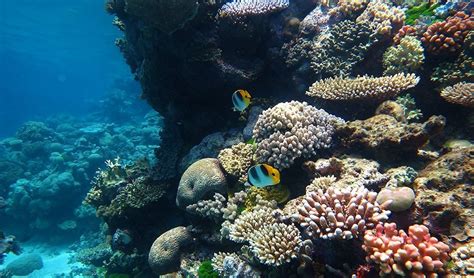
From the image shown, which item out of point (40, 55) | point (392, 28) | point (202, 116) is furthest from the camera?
point (40, 55)

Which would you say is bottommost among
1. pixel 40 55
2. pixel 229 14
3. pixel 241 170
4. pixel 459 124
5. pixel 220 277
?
pixel 220 277

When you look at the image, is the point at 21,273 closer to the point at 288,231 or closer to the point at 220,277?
the point at 220,277

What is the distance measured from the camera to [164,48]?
22.4ft

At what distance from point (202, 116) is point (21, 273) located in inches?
451

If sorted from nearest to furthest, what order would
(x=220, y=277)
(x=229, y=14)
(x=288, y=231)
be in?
(x=288, y=231) < (x=220, y=277) < (x=229, y=14)

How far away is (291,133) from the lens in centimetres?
477

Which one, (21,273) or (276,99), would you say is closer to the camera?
(276,99)

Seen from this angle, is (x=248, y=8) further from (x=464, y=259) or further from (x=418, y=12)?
(x=464, y=259)

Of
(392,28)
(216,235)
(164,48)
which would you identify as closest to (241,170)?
(216,235)

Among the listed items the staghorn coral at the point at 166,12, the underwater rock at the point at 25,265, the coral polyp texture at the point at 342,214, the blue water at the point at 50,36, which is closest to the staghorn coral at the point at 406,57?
the coral polyp texture at the point at 342,214

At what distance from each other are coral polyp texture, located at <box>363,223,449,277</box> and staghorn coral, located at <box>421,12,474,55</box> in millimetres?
3943

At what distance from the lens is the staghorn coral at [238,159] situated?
5.57 metres

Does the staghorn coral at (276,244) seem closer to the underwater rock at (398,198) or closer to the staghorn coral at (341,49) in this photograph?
the underwater rock at (398,198)

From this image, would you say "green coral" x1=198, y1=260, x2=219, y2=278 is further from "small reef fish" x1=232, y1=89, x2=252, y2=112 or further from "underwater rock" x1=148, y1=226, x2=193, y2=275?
"small reef fish" x1=232, y1=89, x2=252, y2=112
